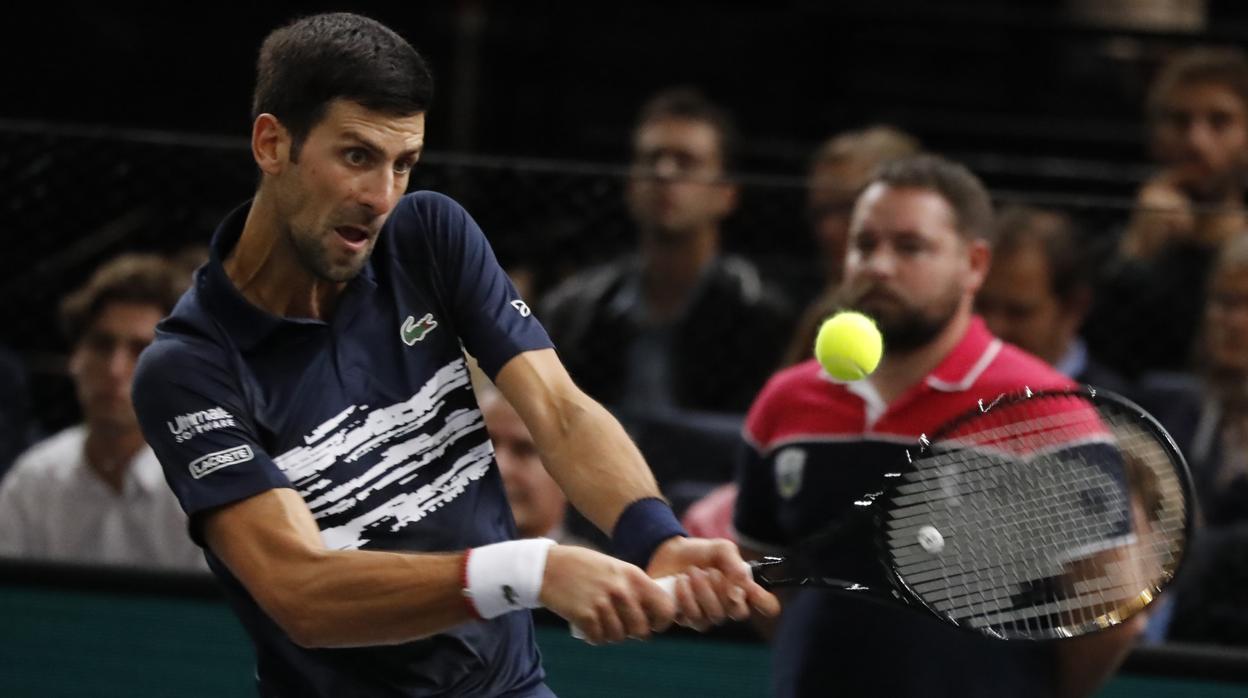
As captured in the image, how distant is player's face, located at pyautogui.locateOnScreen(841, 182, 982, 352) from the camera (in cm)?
391

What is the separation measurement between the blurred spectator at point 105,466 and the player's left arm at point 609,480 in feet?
6.41

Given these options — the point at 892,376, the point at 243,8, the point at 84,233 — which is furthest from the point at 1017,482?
the point at 243,8

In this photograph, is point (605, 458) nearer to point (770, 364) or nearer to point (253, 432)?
point (253, 432)

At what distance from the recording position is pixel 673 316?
4.91 metres

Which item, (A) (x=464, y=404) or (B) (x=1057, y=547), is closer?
(A) (x=464, y=404)

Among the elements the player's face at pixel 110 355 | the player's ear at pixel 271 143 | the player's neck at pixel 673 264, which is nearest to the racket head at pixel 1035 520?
the player's ear at pixel 271 143

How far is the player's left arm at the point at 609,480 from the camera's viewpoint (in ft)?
8.56

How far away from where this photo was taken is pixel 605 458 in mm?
2855

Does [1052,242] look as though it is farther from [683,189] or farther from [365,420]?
[365,420]

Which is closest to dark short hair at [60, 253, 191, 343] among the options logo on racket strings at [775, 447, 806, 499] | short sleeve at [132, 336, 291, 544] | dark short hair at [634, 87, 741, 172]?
dark short hair at [634, 87, 741, 172]

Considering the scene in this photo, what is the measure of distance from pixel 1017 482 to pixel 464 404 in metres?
1.13

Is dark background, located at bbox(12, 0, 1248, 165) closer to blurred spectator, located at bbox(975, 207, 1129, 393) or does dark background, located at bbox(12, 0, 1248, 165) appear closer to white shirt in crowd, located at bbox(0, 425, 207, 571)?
blurred spectator, located at bbox(975, 207, 1129, 393)

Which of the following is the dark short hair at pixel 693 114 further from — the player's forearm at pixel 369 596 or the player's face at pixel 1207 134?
the player's forearm at pixel 369 596

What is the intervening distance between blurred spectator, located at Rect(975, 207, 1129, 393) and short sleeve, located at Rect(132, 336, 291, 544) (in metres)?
2.55
